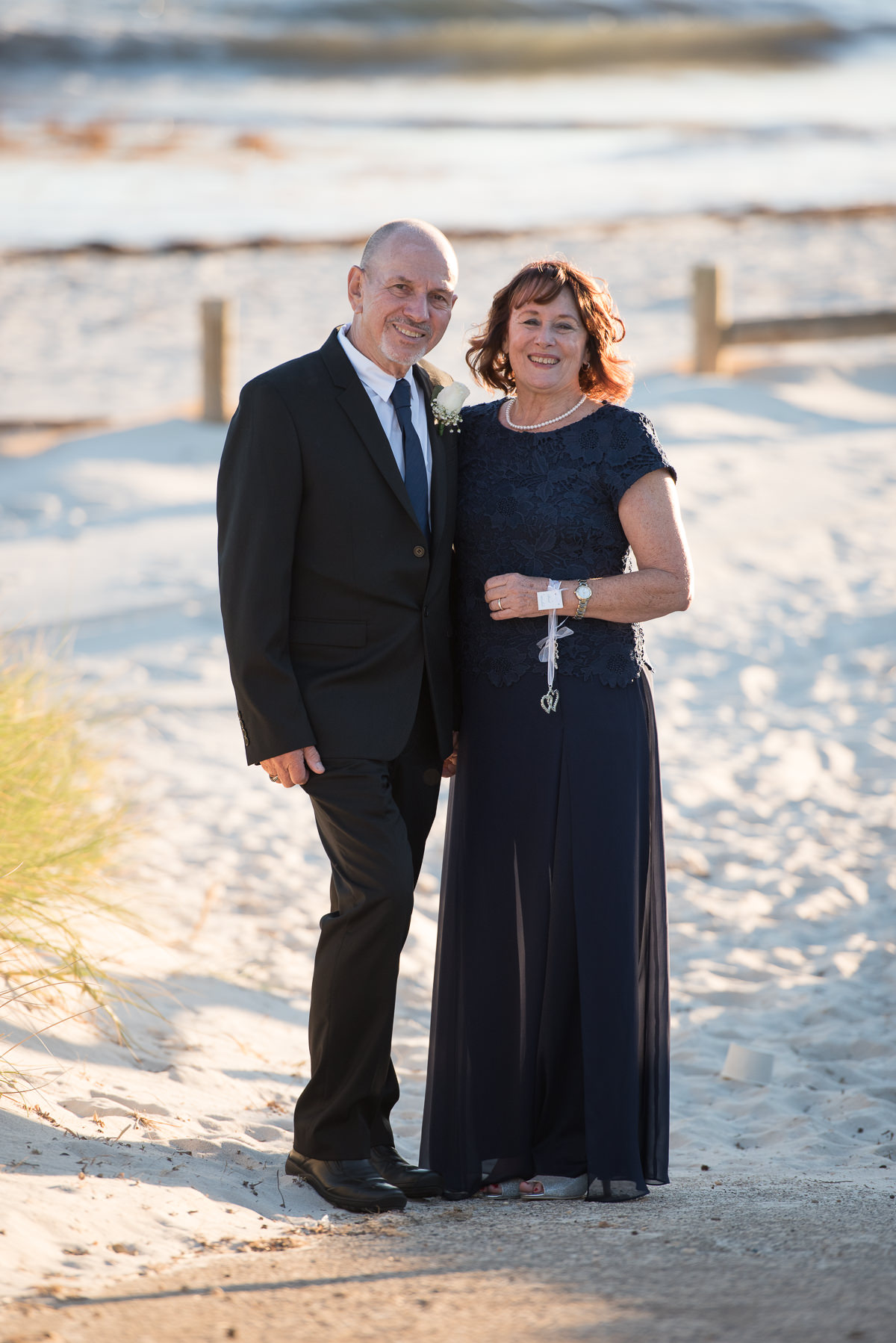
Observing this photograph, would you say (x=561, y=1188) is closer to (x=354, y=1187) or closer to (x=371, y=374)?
(x=354, y=1187)

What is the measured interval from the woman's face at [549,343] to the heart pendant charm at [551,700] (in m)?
0.69

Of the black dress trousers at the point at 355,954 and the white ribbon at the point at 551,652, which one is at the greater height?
the white ribbon at the point at 551,652

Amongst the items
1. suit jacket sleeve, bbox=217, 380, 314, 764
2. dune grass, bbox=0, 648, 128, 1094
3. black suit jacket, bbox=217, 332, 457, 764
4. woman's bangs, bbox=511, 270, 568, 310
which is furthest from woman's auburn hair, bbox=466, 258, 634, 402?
dune grass, bbox=0, 648, 128, 1094

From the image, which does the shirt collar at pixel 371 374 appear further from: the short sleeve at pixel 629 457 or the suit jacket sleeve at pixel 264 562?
the short sleeve at pixel 629 457

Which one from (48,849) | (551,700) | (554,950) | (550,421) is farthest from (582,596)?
(48,849)

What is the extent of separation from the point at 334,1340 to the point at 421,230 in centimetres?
217

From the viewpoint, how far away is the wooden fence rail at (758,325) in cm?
1205

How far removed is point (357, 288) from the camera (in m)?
3.18

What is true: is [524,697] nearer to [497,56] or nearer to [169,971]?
[169,971]

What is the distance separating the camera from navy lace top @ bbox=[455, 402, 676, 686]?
10.5 feet

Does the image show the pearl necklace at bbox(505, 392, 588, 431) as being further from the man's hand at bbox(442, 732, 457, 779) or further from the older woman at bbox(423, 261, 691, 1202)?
the man's hand at bbox(442, 732, 457, 779)

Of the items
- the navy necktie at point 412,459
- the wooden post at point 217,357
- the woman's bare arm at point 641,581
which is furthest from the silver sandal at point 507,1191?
the wooden post at point 217,357

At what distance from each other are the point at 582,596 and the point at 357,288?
33.2 inches

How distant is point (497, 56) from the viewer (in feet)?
145
